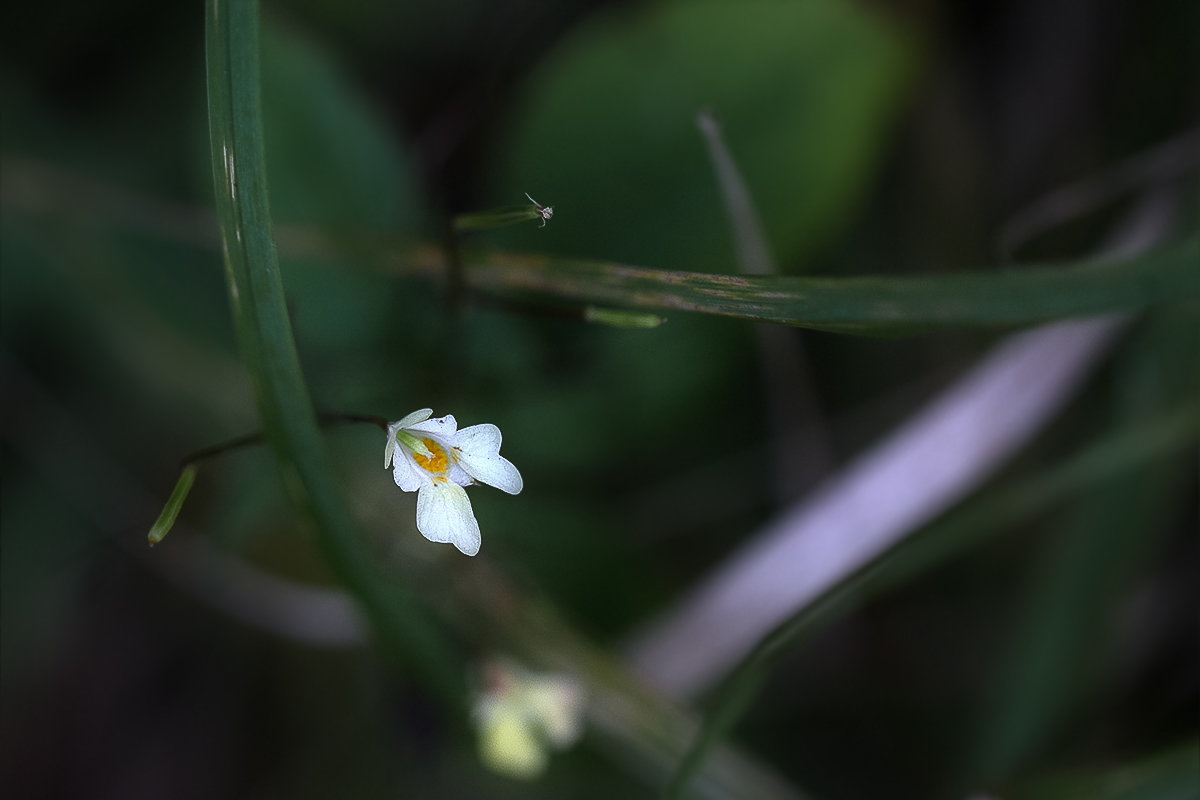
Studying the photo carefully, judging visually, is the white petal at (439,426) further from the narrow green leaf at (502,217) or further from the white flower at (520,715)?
the white flower at (520,715)

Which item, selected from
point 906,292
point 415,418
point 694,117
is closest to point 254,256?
point 415,418

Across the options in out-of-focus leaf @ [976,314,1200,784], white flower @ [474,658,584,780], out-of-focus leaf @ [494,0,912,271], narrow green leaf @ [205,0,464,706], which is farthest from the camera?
out-of-focus leaf @ [494,0,912,271]

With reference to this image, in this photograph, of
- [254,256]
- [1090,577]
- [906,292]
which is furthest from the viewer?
[1090,577]

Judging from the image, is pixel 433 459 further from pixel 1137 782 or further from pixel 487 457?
pixel 1137 782

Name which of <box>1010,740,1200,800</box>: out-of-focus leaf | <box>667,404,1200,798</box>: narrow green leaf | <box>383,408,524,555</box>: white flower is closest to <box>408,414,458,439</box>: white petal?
<box>383,408,524,555</box>: white flower

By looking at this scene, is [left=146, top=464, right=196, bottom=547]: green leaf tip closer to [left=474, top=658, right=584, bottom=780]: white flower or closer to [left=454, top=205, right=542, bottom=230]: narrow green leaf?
[left=454, top=205, right=542, bottom=230]: narrow green leaf
